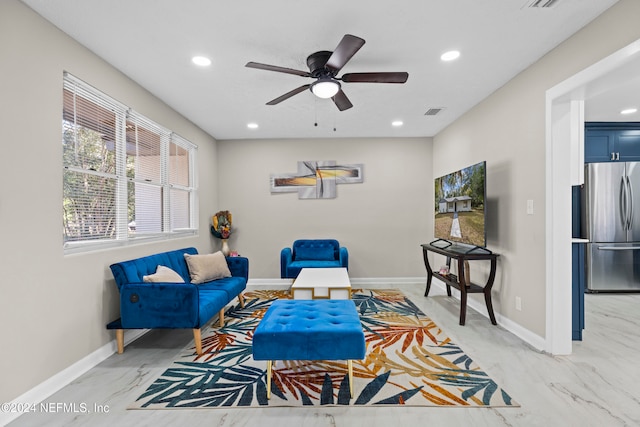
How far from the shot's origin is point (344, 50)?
213cm

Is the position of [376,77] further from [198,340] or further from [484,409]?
[198,340]

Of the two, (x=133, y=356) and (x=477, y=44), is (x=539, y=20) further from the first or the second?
(x=133, y=356)

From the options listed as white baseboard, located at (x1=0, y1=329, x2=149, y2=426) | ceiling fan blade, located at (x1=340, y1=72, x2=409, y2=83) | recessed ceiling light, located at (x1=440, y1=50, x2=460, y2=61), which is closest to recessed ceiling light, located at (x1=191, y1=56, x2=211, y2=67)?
ceiling fan blade, located at (x1=340, y1=72, x2=409, y2=83)

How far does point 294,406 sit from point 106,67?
3265 millimetres

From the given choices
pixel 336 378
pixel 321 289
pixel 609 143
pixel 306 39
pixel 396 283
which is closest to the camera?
pixel 336 378

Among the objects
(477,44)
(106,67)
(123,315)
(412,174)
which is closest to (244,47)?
(106,67)

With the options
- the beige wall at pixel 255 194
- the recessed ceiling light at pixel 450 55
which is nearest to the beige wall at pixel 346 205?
the beige wall at pixel 255 194

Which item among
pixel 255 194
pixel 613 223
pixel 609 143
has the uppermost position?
pixel 609 143

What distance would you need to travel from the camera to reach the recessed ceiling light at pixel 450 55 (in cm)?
263

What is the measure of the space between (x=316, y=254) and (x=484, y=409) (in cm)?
350

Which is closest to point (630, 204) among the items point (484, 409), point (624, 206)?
point (624, 206)

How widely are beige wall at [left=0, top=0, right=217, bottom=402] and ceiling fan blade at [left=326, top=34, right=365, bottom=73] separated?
205 cm

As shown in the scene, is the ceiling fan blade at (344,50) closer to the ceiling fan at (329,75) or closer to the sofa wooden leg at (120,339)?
the ceiling fan at (329,75)

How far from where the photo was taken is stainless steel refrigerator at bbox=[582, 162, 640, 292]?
4469 mm
